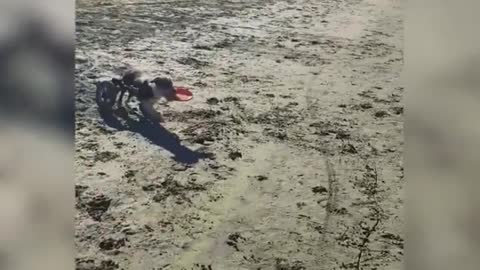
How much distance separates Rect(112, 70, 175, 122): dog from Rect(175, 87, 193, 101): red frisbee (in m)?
0.01

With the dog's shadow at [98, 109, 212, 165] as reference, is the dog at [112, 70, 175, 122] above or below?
above

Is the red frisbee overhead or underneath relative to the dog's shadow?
overhead

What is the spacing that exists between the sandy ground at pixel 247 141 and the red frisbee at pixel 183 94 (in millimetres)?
13

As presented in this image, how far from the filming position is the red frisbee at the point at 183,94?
1.46m

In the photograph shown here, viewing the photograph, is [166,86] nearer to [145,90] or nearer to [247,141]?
[145,90]

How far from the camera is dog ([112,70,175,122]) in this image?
1439 mm

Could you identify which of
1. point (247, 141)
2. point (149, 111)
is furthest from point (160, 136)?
point (247, 141)

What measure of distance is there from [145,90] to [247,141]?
9.7 inches

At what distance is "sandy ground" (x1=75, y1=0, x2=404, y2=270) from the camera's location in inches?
55.3

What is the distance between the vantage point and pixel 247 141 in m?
1.46

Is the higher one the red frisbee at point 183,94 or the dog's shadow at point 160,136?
the red frisbee at point 183,94
